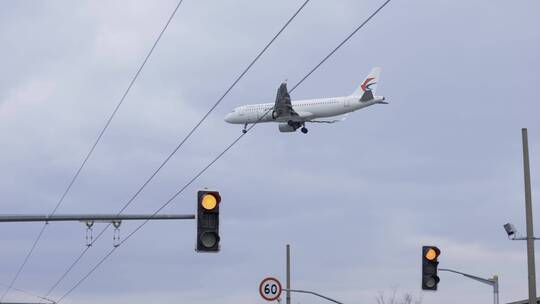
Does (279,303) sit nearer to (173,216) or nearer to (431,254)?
(431,254)

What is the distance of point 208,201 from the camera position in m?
16.0

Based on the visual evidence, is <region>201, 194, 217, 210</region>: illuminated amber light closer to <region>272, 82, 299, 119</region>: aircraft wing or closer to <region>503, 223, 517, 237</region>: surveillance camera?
<region>503, 223, 517, 237</region>: surveillance camera

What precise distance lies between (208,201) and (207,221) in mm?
347

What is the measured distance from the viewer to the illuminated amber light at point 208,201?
52.2 feet

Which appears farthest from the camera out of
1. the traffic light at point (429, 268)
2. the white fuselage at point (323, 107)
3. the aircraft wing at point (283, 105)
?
the white fuselage at point (323, 107)

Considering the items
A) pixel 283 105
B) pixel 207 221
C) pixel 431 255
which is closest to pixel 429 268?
pixel 431 255

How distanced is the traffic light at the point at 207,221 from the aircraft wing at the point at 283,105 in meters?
51.5

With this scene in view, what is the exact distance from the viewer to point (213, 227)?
52.3 ft

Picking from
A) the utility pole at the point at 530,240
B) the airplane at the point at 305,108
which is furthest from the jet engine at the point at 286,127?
the utility pole at the point at 530,240

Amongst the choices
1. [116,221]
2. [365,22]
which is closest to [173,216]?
[116,221]

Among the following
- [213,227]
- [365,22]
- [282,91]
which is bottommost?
[213,227]

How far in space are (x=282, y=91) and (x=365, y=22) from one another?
50.9 m

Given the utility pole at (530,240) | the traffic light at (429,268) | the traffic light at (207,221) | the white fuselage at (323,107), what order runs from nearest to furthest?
the traffic light at (207,221)
the utility pole at (530,240)
the traffic light at (429,268)
the white fuselage at (323,107)

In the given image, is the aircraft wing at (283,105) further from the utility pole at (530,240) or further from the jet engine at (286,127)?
the utility pole at (530,240)
